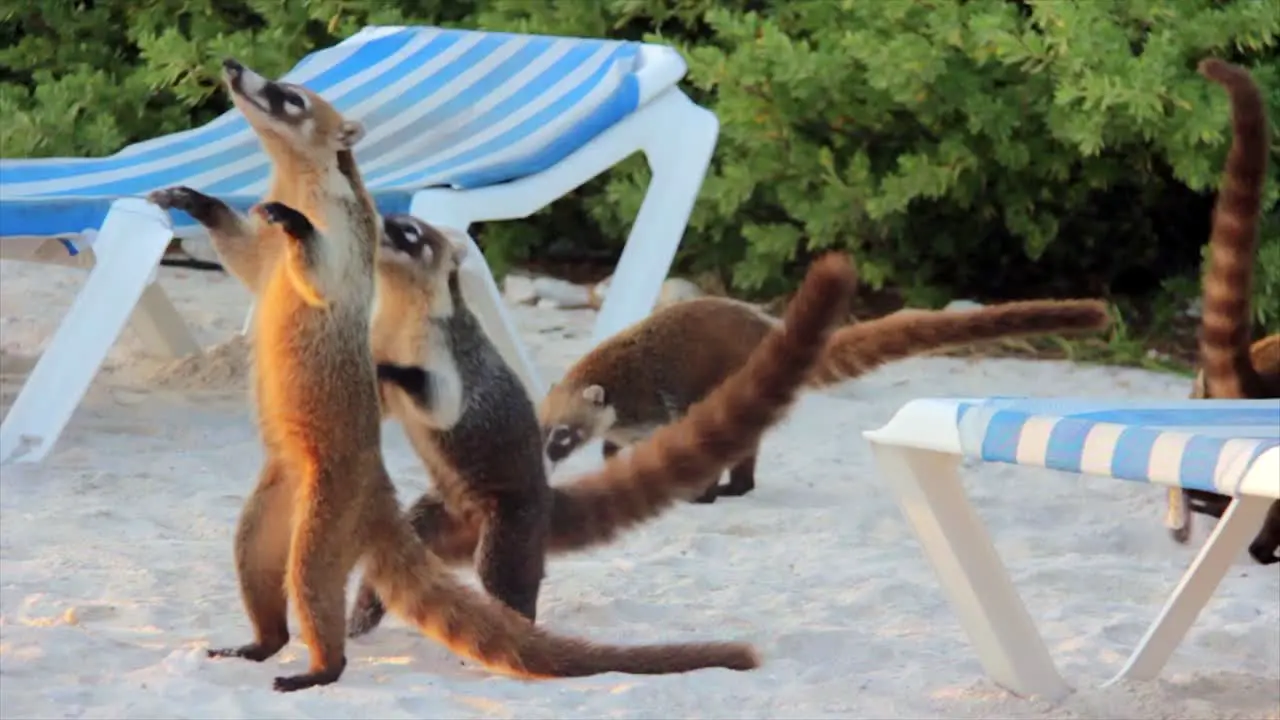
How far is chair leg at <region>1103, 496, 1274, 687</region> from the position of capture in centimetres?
304

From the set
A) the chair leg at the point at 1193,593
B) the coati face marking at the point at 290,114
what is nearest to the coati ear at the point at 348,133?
the coati face marking at the point at 290,114

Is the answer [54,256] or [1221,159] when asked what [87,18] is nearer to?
[54,256]

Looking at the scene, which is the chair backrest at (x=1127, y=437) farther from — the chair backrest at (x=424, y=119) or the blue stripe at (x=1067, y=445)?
the chair backrest at (x=424, y=119)

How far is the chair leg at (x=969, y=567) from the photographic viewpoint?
2795 mm

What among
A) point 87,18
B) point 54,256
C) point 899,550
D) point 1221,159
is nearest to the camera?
point 899,550

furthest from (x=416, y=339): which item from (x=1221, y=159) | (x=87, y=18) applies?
(x=87, y=18)

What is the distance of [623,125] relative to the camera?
554cm

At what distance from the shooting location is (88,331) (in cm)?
454

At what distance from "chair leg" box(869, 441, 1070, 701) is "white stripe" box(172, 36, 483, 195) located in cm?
267

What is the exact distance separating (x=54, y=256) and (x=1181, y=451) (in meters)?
3.78

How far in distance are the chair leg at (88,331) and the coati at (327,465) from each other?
1644 millimetres

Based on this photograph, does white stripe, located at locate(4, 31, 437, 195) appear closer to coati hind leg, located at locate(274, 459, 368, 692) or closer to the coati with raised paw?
the coati with raised paw

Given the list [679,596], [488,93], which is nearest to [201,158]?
[488,93]

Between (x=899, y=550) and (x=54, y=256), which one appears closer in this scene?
(x=899, y=550)
